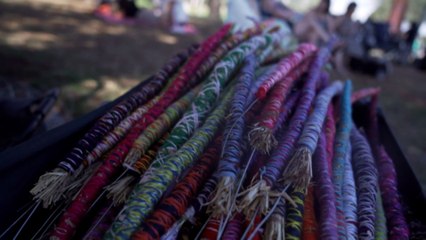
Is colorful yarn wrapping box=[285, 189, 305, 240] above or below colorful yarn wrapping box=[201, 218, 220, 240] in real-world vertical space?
above

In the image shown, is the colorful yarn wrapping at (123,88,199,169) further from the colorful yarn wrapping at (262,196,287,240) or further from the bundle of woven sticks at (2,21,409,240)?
the colorful yarn wrapping at (262,196,287,240)

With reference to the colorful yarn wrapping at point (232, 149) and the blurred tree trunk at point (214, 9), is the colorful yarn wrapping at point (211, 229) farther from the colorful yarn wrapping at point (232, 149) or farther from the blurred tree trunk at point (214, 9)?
the blurred tree trunk at point (214, 9)

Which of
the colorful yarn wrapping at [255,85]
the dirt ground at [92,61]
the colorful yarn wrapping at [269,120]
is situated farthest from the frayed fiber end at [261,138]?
the dirt ground at [92,61]

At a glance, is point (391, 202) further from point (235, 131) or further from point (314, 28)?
point (314, 28)

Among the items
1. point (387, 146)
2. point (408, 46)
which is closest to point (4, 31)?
point (387, 146)

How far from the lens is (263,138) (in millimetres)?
1074

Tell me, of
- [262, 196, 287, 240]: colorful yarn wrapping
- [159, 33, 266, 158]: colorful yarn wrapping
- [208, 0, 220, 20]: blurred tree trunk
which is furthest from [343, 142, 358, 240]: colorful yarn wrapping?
[208, 0, 220, 20]: blurred tree trunk

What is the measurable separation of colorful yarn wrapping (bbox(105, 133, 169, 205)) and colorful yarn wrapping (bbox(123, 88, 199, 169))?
17 millimetres

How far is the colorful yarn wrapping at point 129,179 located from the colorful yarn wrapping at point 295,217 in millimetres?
460

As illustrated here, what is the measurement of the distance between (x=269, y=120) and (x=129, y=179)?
0.47m

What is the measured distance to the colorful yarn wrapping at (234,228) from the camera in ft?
3.15

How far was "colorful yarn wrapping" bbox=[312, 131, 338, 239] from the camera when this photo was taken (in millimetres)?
987

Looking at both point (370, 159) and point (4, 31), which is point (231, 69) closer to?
point (370, 159)

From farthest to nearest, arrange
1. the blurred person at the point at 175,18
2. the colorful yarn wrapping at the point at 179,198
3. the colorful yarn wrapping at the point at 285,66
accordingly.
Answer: the blurred person at the point at 175,18 → the colorful yarn wrapping at the point at 285,66 → the colorful yarn wrapping at the point at 179,198
